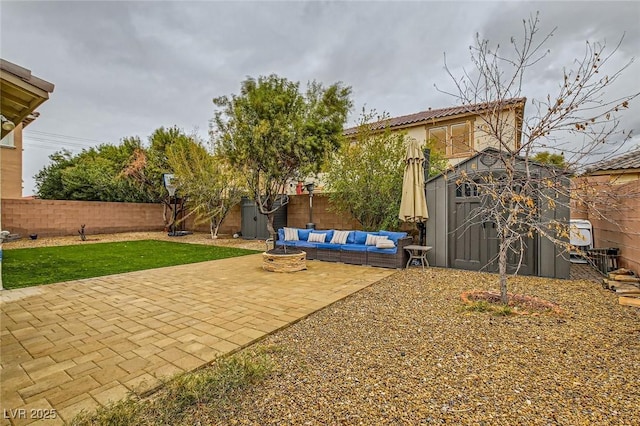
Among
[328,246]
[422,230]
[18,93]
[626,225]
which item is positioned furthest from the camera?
[328,246]

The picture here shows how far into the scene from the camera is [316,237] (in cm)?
909

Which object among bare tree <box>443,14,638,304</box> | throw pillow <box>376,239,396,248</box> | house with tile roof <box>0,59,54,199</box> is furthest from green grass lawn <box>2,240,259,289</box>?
bare tree <box>443,14,638,304</box>

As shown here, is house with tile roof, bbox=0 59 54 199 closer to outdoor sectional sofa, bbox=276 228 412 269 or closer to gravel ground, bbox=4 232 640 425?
gravel ground, bbox=4 232 640 425

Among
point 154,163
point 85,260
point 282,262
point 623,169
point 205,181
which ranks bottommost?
point 85,260

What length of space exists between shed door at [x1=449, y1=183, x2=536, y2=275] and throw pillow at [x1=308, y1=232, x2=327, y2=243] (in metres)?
3.47

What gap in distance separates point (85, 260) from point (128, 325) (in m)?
6.41

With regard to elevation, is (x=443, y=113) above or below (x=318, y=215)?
above

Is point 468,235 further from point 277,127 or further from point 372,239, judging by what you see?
point 277,127

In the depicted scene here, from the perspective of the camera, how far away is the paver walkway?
2.47m

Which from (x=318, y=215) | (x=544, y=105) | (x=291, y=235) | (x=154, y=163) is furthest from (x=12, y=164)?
(x=544, y=105)

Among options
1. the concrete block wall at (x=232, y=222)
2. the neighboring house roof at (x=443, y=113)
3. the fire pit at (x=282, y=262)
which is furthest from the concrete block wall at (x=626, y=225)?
the concrete block wall at (x=232, y=222)

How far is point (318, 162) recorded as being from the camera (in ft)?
26.1

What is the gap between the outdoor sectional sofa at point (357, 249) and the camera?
7.69 metres

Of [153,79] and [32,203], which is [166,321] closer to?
[153,79]
